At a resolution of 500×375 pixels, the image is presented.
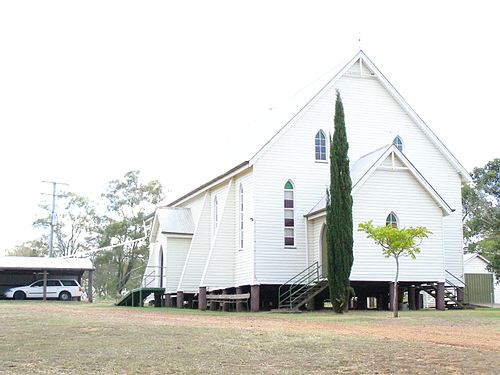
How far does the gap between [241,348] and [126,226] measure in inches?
2493

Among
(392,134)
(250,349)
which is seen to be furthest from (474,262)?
(250,349)

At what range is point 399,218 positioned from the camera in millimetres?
33781

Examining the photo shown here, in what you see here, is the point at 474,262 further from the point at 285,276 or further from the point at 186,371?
the point at 186,371

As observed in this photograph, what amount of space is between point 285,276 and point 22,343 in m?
20.2

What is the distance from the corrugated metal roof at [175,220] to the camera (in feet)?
138

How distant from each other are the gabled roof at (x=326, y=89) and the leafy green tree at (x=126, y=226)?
4053cm

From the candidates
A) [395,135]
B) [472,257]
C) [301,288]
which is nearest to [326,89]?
[395,135]

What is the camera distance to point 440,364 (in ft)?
44.7

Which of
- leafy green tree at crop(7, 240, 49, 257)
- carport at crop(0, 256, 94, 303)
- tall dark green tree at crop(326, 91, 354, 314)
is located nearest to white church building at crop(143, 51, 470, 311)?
tall dark green tree at crop(326, 91, 354, 314)

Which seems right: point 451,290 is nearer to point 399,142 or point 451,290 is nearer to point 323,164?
point 399,142

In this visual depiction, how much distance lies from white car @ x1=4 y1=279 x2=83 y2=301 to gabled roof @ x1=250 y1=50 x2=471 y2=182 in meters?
22.6

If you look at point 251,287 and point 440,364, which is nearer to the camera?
point 440,364

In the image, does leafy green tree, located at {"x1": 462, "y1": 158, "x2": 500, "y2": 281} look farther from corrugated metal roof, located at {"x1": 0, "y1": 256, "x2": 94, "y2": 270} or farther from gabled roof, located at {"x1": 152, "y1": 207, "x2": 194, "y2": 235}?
corrugated metal roof, located at {"x1": 0, "y1": 256, "x2": 94, "y2": 270}

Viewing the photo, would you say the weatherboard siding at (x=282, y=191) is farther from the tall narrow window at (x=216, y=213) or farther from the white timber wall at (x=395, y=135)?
the tall narrow window at (x=216, y=213)
